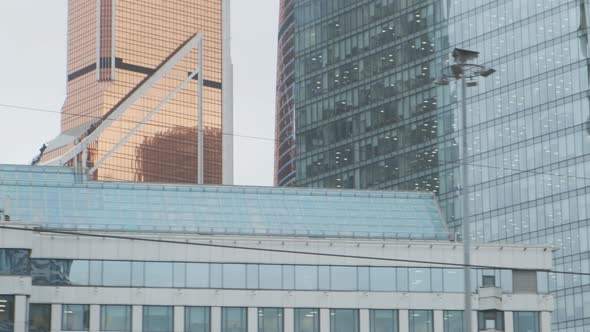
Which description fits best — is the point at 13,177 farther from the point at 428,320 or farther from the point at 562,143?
the point at 562,143

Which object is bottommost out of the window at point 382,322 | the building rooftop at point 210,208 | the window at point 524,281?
the window at point 382,322

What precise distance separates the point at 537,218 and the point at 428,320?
75892mm

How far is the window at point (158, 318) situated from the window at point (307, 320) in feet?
27.1

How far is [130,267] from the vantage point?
105 metres

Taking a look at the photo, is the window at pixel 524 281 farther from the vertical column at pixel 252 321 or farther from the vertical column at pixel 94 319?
the vertical column at pixel 94 319

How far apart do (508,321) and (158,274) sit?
23455 mm

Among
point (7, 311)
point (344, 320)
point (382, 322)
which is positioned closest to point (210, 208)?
point (344, 320)

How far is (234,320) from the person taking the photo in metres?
106

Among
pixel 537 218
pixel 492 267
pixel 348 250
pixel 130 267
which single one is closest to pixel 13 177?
pixel 130 267

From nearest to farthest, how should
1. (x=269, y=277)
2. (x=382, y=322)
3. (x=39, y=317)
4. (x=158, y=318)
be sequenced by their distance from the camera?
1. (x=39, y=317)
2. (x=158, y=318)
3. (x=269, y=277)
4. (x=382, y=322)

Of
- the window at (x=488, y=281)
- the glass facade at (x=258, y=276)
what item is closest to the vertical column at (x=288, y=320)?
the glass facade at (x=258, y=276)

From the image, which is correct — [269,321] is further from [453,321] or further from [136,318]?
[453,321]

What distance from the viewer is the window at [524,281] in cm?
11000

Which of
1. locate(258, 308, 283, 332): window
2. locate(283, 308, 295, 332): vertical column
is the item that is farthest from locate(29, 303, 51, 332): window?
locate(283, 308, 295, 332): vertical column
